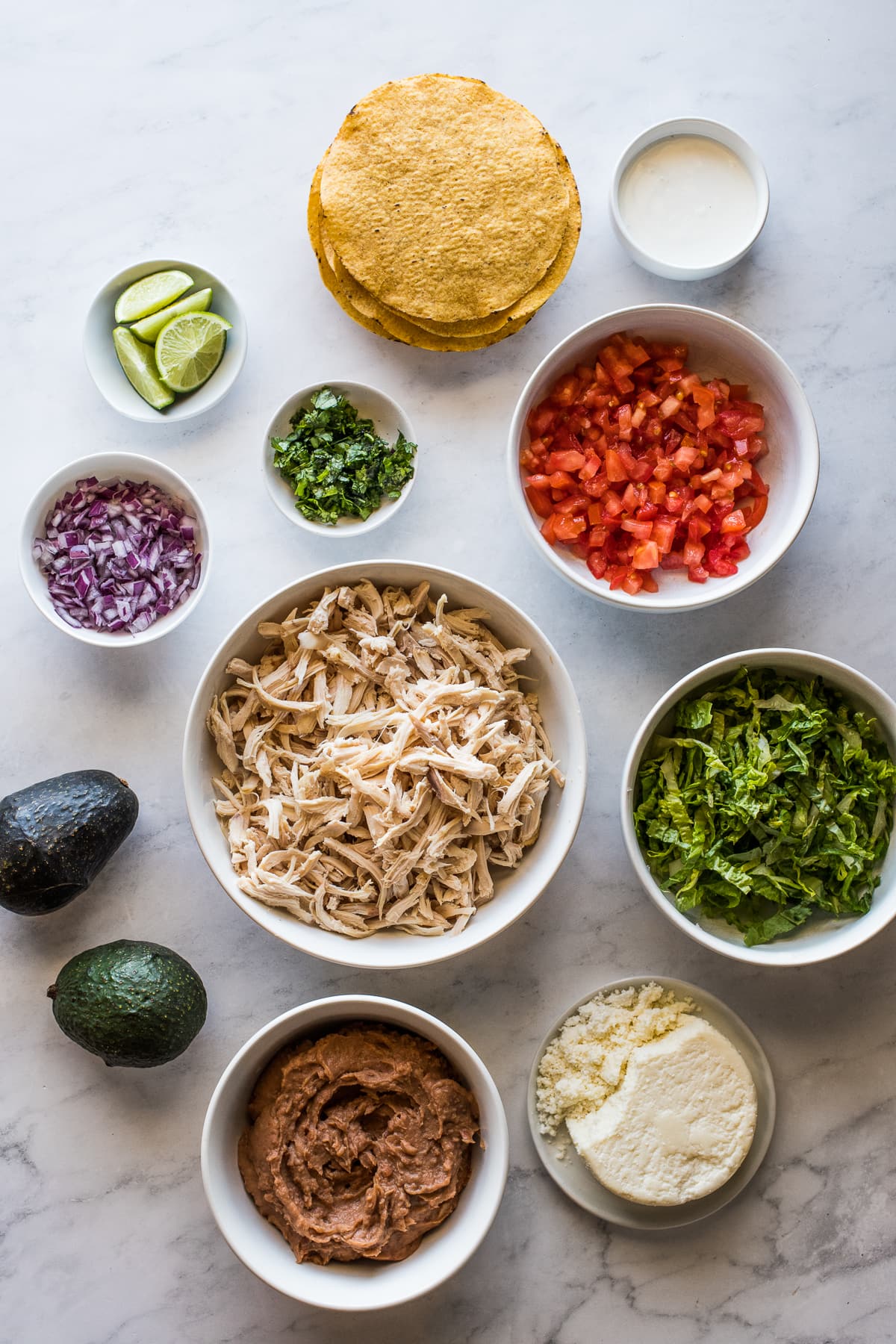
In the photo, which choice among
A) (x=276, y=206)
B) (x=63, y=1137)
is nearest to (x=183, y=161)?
(x=276, y=206)

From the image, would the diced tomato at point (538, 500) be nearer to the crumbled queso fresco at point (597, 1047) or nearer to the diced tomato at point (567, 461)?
the diced tomato at point (567, 461)

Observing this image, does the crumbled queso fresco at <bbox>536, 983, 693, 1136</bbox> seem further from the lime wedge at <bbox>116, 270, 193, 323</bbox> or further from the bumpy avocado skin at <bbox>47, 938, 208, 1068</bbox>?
the lime wedge at <bbox>116, 270, 193, 323</bbox>

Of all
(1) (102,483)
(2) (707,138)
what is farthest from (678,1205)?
(2) (707,138)

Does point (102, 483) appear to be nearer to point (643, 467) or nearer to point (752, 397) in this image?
point (643, 467)

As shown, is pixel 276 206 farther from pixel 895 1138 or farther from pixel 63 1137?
pixel 895 1138

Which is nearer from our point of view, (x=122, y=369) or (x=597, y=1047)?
(x=597, y=1047)

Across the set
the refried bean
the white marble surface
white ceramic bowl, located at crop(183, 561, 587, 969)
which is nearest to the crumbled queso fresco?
the white marble surface
